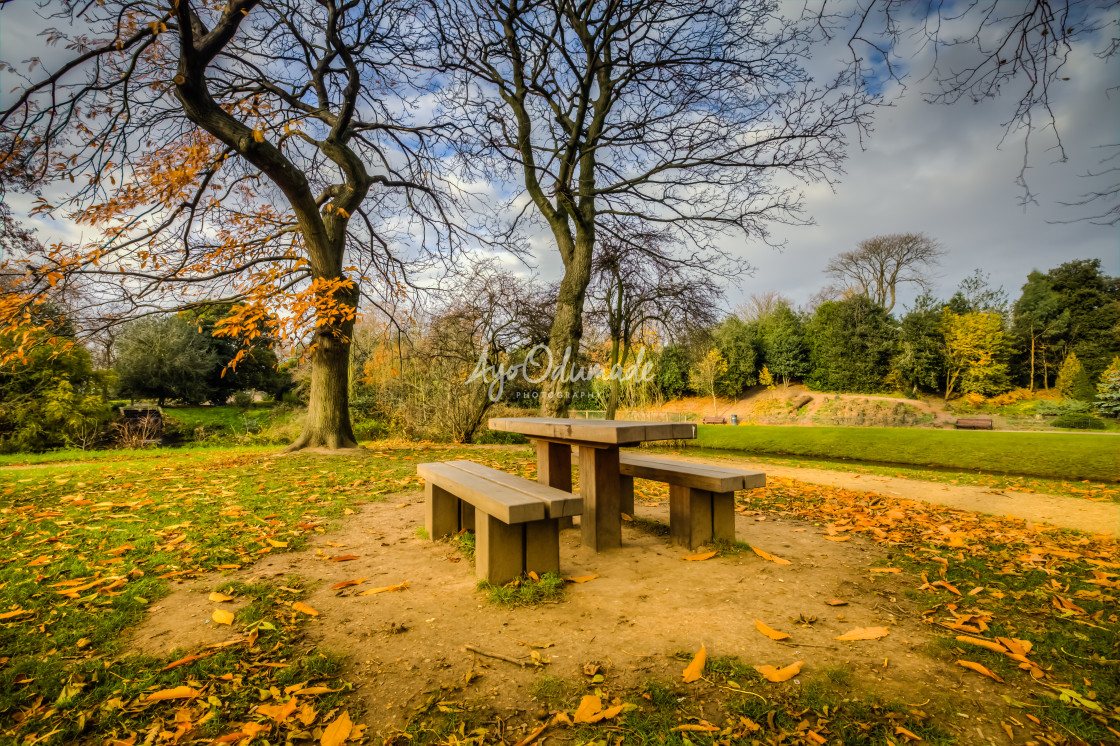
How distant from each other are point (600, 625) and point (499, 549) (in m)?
0.72

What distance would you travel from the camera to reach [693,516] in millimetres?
3463

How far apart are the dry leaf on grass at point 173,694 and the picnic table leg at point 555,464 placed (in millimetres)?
2651

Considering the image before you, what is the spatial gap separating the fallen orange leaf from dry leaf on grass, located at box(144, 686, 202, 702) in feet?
8.79

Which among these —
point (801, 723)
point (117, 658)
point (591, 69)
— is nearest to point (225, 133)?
Result: point (591, 69)

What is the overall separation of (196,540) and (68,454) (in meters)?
11.4

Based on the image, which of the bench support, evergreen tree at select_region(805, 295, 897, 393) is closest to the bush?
evergreen tree at select_region(805, 295, 897, 393)

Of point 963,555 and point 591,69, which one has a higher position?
point 591,69

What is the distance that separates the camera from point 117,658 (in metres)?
1.97

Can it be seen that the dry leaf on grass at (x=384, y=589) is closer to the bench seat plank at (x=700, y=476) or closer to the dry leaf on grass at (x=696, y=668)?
the dry leaf on grass at (x=696, y=668)

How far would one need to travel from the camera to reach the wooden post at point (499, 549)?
2.72 meters

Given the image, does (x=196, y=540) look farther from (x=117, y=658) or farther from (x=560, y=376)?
(x=560, y=376)

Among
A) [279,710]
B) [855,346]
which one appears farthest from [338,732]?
[855,346]

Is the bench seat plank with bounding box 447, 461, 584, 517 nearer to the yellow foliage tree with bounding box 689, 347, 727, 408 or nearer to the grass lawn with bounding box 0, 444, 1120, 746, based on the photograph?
the grass lawn with bounding box 0, 444, 1120, 746

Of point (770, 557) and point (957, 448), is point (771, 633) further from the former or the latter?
point (957, 448)
